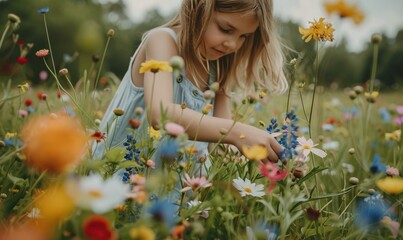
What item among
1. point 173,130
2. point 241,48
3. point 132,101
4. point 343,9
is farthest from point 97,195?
point 241,48

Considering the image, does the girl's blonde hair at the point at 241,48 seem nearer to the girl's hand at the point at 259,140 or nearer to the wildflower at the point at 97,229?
the girl's hand at the point at 259,140

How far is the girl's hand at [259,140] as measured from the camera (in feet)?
3.19

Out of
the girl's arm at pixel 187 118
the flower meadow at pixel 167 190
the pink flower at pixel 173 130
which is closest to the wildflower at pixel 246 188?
the flower meadow at pixel 167 190

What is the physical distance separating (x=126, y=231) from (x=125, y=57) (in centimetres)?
1628

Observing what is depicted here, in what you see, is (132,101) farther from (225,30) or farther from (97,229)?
(97,229)

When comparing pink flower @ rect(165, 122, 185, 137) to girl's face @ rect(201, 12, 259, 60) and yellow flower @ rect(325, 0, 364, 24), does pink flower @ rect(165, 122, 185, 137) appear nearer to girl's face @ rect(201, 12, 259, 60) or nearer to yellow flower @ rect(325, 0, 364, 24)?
yellow flower @ rect(325, 0, 364, 24)

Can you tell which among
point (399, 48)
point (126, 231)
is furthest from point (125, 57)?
point (126, 231)

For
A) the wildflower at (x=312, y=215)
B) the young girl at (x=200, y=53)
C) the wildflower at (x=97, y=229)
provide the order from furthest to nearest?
the young girl at (x=200, y=53) → the wildflower at (x=312, y=215) → the wildflower at (x=97, y=229)

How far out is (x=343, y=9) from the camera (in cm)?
111

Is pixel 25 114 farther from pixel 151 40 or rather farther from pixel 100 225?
pixel 100 225

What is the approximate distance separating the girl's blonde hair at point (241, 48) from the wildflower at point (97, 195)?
958 millimetres

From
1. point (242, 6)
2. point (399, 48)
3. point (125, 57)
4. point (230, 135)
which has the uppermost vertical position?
point (242, 6)

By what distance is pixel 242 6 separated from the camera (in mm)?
1412

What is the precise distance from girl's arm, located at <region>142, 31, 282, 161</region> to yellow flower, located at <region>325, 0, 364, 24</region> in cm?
39
